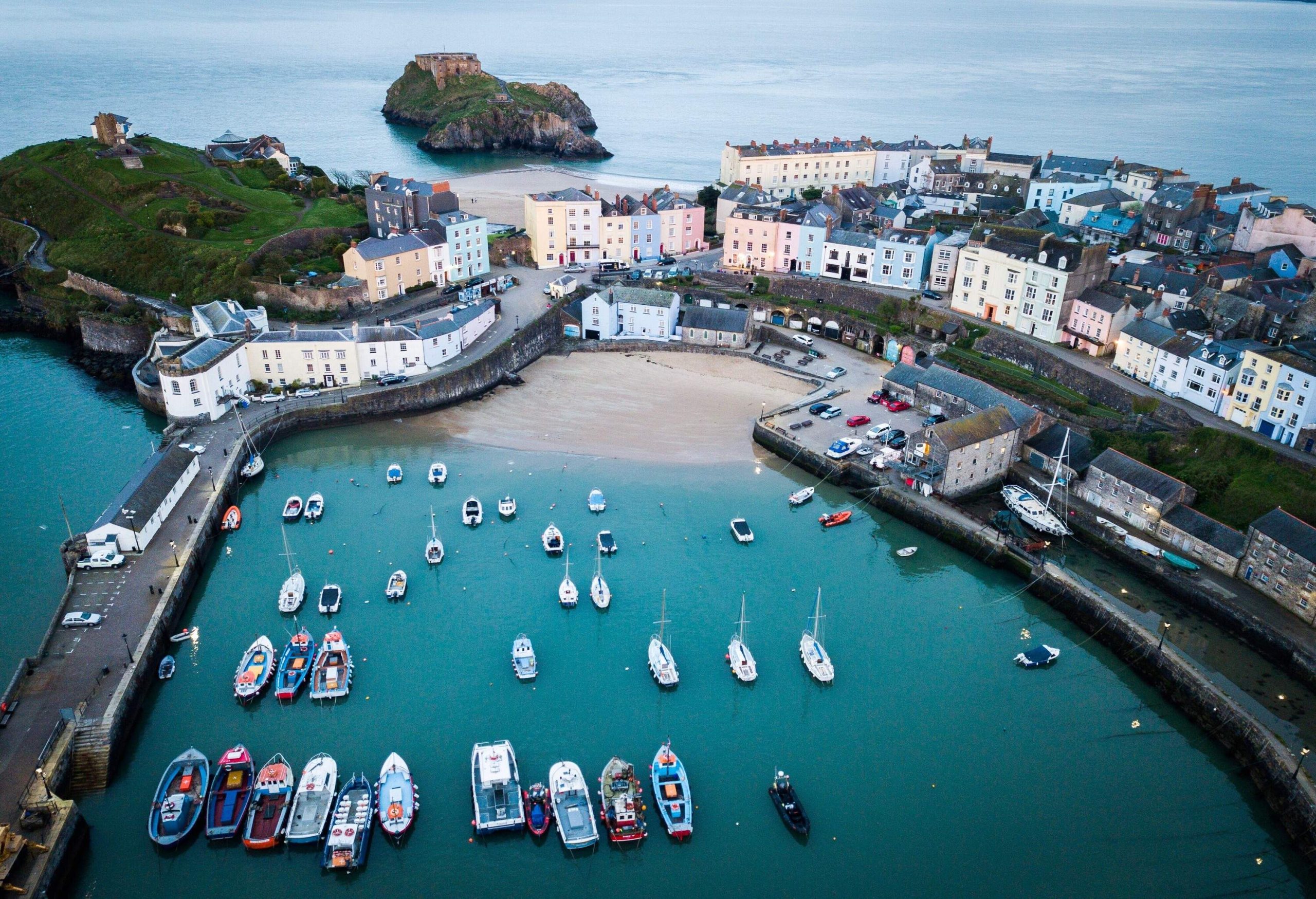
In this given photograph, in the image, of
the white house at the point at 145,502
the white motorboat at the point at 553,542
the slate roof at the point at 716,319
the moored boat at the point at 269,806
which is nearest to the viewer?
the moored boat at the point at 269,806

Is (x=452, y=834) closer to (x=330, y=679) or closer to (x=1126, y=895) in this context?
(x=330, y=679)

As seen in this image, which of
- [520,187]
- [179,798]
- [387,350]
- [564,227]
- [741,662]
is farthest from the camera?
[520,187]

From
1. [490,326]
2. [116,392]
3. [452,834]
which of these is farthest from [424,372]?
[452,834]

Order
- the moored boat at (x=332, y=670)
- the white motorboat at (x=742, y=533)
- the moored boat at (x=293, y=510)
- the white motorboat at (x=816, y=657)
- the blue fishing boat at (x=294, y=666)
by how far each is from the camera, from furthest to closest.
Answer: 1. the moored boat at (x=293, y=510)
2. the white motorboat at (x=742, y=533)
3. the white motorboat at (x=816, y=657)
4. the moored boat at (x=332, y=670)
5. the blue fishing boat at (x=294, y=666)

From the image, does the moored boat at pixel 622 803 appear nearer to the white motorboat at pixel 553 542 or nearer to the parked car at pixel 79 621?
the white motorboat at pixel 553 542

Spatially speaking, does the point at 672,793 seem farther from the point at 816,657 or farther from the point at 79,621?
the point at 79,621

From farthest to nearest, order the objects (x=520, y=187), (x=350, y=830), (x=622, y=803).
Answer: (x=520, y=187)
(x=622, y=803)
(x=350, y=830)

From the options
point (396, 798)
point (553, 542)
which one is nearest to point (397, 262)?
point (553, 542)

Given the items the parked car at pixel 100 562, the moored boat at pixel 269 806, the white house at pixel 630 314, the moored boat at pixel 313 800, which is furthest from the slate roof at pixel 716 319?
the moored boat at pixel 269 806
